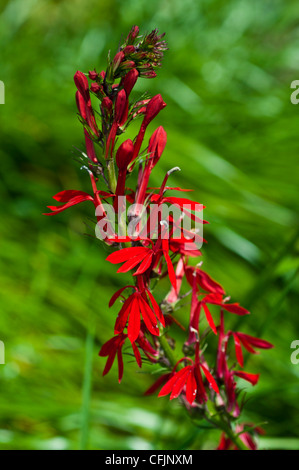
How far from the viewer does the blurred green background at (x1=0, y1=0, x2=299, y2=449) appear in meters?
1.33

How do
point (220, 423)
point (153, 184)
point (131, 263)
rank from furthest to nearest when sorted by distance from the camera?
point (153, 184) < point (220, 423) < point (131, 263)

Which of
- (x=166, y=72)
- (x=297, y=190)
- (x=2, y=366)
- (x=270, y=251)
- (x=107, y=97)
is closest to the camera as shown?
(x=107, y=97)

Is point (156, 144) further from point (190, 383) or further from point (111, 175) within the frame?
point (190, 383)

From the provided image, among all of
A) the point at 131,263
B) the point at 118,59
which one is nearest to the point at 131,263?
the point at 131,263

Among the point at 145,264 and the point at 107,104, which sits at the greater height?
the point at 107,104

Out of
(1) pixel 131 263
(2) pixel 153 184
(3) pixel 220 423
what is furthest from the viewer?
(2) pixel 153 184

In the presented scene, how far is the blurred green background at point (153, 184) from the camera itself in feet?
4.38

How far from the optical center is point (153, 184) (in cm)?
188

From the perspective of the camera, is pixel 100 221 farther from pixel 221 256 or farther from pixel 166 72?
pixel 166 72

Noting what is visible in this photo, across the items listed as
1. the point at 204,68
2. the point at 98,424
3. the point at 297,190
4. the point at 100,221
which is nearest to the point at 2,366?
the point at 98,424

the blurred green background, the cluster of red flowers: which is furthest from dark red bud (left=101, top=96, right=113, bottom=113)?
the blurred green background

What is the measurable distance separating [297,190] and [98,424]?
1.09 meters

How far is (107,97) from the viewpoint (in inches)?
22.6

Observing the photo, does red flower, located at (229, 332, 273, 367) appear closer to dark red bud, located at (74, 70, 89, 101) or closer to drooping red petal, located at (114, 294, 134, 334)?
drooping red petal, located at (114, 294, 134, 334)
